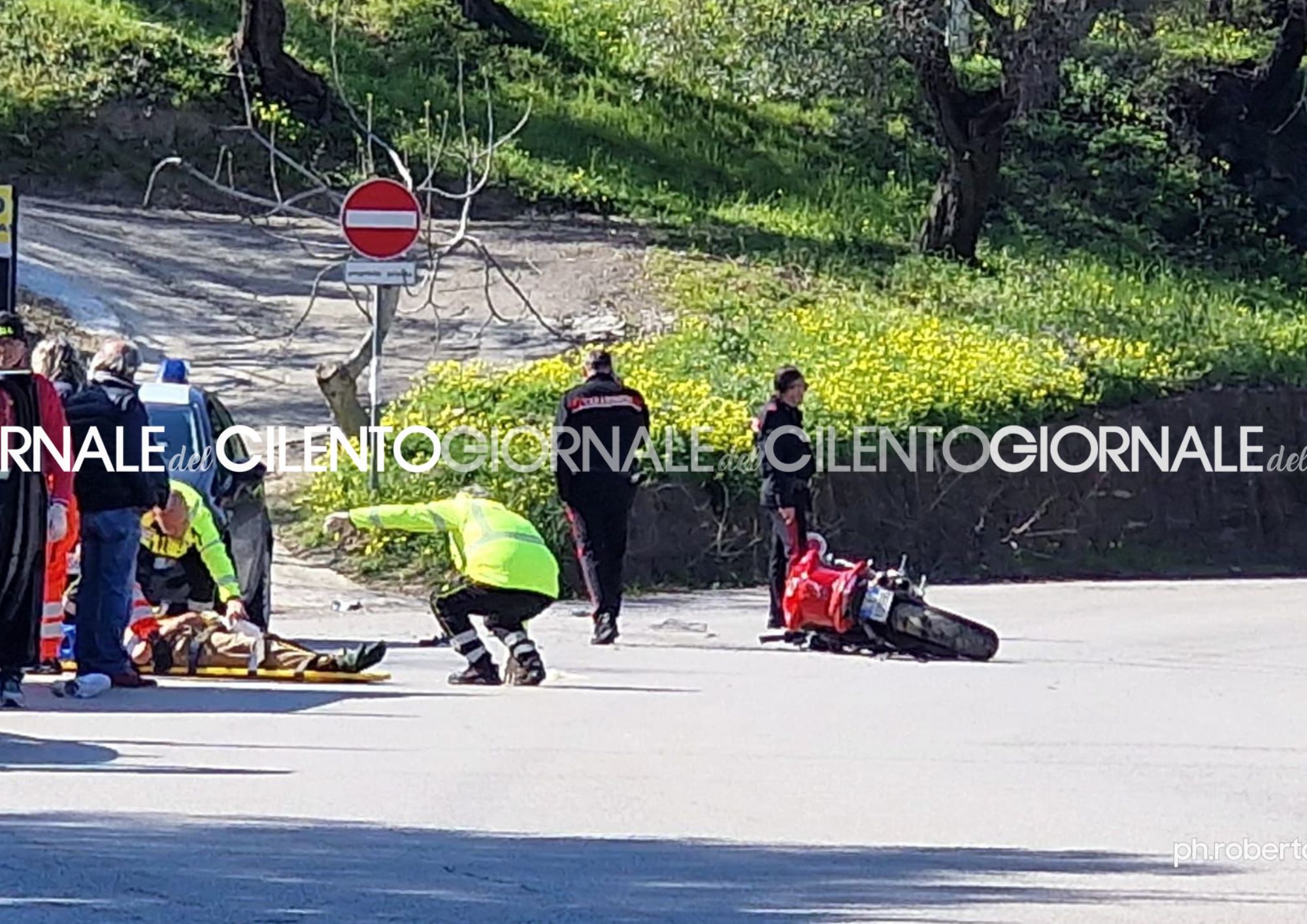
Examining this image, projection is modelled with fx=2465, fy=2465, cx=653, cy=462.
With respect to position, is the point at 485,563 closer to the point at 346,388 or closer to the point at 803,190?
the point at 346,388

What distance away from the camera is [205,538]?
13422 mm

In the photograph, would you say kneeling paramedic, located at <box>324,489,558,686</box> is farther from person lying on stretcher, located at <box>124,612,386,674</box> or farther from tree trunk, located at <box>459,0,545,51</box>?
tree trunk, located at <box>459,0,545,51</box>

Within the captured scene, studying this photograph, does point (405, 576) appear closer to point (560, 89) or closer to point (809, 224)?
point (809, 224)

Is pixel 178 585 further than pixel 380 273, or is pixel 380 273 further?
pixel 380 273

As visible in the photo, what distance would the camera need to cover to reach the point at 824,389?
78.0 ft

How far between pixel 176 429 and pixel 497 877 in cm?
666

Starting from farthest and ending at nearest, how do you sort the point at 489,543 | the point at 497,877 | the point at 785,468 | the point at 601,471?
the point at 785,468
the point at 601,471
the point at 489,543
the point at 497,877

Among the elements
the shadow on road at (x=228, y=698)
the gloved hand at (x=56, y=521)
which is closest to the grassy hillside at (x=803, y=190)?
the shadow on road at (x=228, y=698)

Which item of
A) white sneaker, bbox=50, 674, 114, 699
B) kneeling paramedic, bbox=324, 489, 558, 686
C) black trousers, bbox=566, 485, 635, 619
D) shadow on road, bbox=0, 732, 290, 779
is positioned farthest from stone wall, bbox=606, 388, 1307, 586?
shadow on road, bbox=0, 732, 290, 779

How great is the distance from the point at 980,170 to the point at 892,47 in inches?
142

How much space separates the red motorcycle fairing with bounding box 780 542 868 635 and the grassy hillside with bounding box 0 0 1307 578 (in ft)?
13.3

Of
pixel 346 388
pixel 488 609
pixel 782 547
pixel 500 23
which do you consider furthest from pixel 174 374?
pixel 500 23

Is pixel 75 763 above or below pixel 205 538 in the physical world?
below

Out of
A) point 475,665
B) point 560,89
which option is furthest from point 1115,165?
point 475,665
